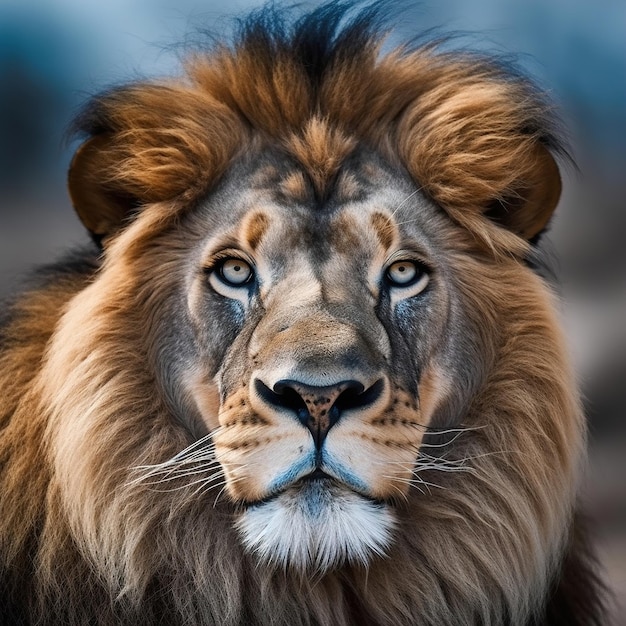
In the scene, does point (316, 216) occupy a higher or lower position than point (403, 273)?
higher

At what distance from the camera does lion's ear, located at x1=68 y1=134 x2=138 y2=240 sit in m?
2.87

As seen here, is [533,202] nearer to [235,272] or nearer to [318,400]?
[235,272]

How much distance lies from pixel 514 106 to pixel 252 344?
965 millimetres

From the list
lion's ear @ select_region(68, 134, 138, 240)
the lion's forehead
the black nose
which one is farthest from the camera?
lion's ear @ select_region(68, 134, 138, 240)

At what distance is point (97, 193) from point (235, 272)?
0.45 meters

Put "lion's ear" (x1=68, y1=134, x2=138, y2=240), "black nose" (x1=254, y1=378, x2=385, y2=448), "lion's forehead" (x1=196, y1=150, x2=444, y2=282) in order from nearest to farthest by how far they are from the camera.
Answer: "black nose" (x1=254, y1=378, x2=385, y2=448), "lion's forehead" (x1=196, y1=150, x2=444, y2=282), "lion's ear" (x1=68, y1=134, x2=138, y2=240)

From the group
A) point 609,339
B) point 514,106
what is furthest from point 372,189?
point 609,339

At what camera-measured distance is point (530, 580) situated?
284 cm

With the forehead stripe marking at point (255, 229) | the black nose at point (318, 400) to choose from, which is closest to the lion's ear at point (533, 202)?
the forehead stripe marking at point (255, 229)

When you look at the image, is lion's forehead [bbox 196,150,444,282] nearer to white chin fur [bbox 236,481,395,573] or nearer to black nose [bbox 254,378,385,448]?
black nose [bbox 254,378,385,448]

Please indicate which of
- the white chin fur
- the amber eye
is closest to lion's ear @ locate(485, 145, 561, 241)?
the amber eye

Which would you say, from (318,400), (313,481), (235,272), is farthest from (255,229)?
(313,481)

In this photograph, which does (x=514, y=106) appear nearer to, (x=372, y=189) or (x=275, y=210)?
(x=372, y=189)

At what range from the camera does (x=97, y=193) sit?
2.92 m
